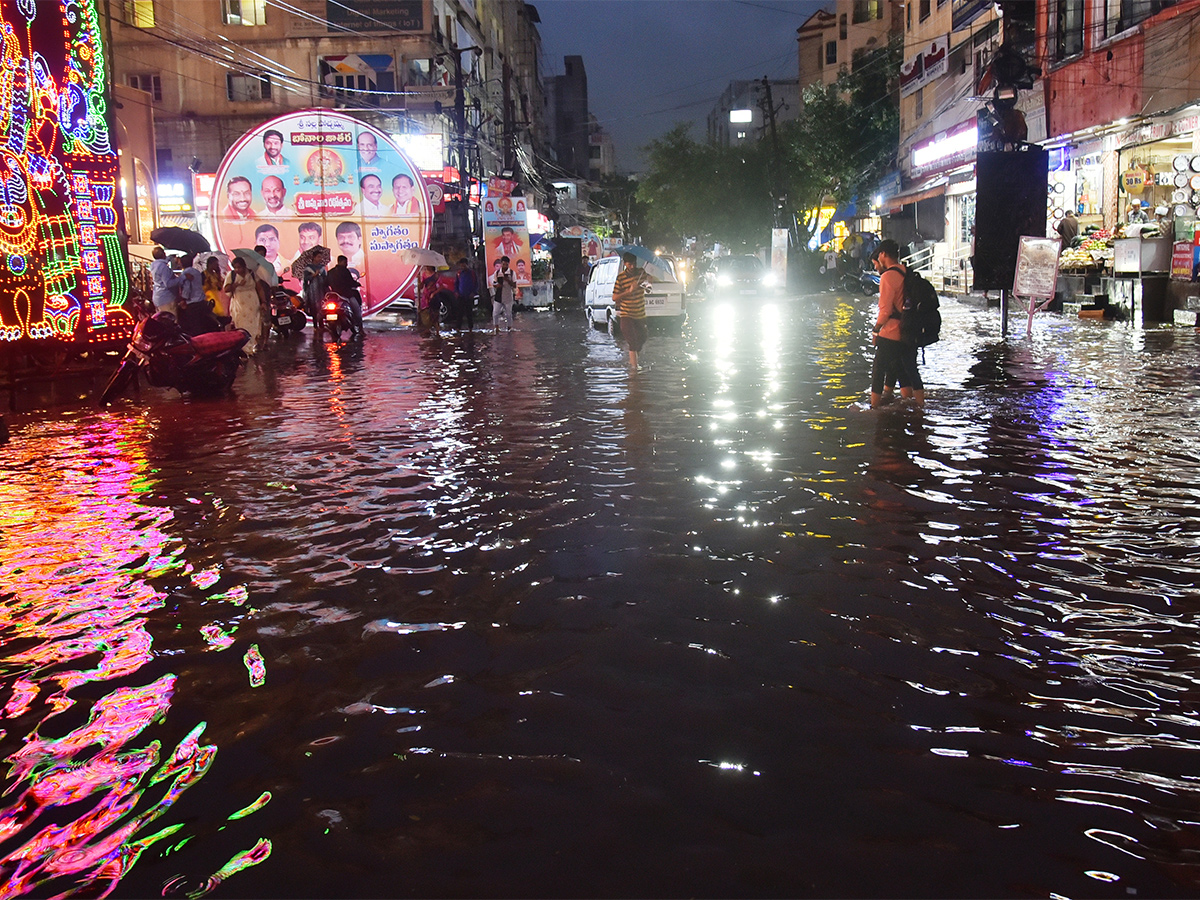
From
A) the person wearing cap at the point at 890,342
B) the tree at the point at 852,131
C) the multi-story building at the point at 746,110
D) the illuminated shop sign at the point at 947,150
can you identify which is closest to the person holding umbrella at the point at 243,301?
the person wearing cap at the point at 890,342

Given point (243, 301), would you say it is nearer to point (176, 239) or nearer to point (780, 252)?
point (176, 239)

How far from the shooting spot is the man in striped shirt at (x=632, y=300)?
1550cm

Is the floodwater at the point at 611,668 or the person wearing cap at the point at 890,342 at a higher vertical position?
the person wearing cap at the point at 890,342

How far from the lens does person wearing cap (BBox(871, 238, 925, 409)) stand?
11.2 meters

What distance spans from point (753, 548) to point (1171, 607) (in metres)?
2.06

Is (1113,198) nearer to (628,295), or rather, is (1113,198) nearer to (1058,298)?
(1058,298)

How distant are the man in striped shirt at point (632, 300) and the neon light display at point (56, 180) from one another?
7988mm

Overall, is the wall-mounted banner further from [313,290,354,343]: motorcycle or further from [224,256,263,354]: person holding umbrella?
[224,256,263,354]: person holding umbrella

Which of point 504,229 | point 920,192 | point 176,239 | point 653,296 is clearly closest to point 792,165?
point 920,192

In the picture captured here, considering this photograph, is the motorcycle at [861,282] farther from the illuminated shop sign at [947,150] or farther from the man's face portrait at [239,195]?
the man's face portrait at [239,195]

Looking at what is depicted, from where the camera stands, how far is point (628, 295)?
614 inches

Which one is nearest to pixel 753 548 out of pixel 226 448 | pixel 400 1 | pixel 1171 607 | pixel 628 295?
pixel 1171 607

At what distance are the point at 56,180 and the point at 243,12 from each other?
41764 mm

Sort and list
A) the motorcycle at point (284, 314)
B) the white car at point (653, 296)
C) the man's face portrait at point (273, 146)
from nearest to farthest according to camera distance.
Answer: the white car at point (653, 296), the motorcycle at point (284, 314), the man's face portrait at point (273, 146)
